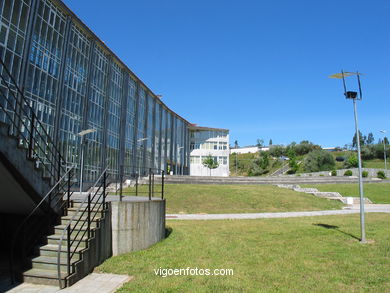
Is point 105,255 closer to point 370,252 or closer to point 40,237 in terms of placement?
point 40,237

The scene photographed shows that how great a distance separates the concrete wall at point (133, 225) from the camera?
Result: 27.9 ft

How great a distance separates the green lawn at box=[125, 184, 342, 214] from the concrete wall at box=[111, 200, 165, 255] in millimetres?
12538

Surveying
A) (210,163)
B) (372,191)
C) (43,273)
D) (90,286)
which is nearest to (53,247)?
(43,273)

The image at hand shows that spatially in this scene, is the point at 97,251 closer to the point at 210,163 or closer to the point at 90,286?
the point at 90,286

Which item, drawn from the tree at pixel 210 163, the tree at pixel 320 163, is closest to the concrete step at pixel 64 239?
the tree at pixel 210 163

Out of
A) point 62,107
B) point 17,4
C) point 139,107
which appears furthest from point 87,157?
point 139,107

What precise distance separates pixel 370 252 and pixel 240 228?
227 inches

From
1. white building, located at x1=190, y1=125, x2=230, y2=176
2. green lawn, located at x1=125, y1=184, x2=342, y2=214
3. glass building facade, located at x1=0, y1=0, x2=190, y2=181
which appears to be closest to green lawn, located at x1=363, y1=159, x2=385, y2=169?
white building, located at x1=190, y1=125, x2=230, y2=176

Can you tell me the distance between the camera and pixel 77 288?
6277mm

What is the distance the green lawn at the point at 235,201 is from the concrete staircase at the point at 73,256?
561 inches

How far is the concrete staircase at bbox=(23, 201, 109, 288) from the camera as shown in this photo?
6.49 metres

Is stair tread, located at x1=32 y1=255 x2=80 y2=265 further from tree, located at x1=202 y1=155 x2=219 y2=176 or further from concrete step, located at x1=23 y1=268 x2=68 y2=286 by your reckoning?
tree, located at x1=202 y1=155 x2=219 y2=176

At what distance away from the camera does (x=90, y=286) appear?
6.42 m

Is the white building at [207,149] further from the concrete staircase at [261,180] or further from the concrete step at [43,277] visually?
the concrete step at [43,277]
